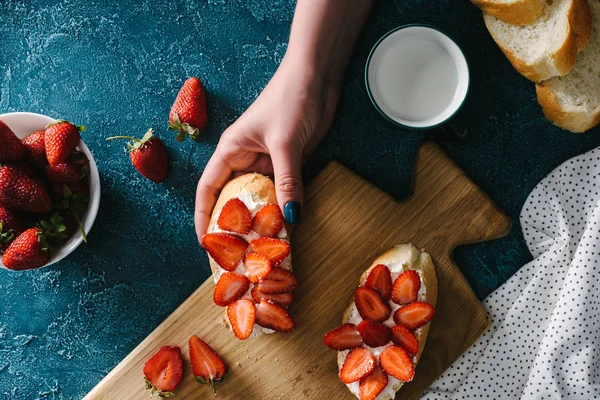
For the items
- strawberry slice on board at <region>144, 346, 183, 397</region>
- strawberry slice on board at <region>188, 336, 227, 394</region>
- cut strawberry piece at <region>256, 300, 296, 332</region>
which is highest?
cut strawberry piece at <region>256, 300, 296, 332</region>

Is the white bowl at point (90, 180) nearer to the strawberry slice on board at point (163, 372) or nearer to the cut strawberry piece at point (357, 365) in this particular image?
the strawberry slice on board at point (163, 372)

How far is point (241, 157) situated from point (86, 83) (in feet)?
1.91

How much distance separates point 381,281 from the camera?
1630mm

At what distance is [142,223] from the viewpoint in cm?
184

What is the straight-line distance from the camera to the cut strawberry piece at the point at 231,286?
162cm

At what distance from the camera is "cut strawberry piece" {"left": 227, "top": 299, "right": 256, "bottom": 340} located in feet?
5.30

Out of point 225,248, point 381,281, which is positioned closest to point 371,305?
point 381,281

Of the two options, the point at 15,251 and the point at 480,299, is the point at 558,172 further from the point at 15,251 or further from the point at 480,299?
the point at 15,251

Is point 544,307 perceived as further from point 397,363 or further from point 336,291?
point 336,291

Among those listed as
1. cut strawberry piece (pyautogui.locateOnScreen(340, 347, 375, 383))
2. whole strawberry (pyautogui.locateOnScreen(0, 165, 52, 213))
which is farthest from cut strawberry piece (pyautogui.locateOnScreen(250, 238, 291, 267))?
whole strawberry (pyautogui.locateOnScreen(0, 165, 52, 213))

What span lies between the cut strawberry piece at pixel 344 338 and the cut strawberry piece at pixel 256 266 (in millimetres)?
261

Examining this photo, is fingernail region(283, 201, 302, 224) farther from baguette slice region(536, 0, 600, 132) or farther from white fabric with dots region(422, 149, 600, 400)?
baguette slice region(536, 0, 600, 132)

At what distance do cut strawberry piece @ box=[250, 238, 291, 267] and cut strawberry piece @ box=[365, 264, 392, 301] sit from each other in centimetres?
24

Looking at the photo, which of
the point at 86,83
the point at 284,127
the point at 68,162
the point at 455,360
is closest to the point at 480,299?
the point at 455,360
